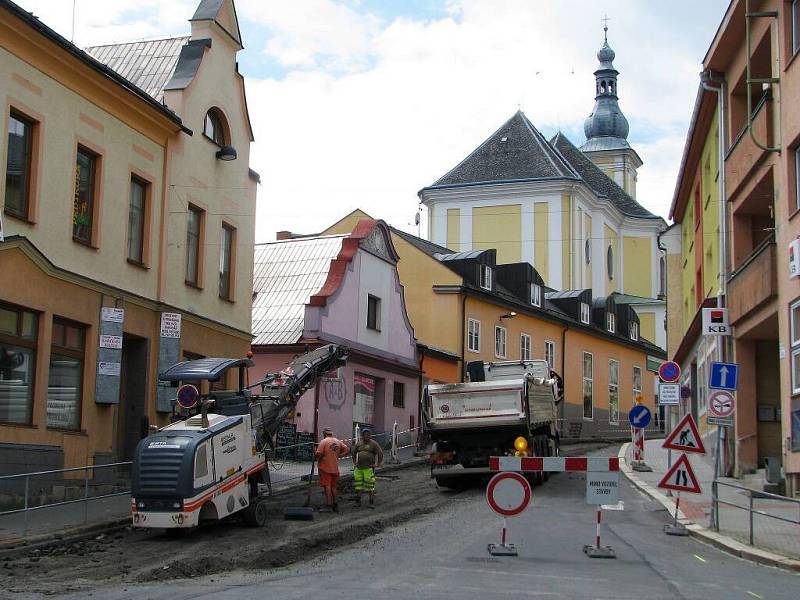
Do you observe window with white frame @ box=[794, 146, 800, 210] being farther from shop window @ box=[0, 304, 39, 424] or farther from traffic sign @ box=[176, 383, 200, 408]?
shop window @ box=[0, 304, 39, 424]

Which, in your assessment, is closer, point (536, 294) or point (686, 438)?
point (686, 438)

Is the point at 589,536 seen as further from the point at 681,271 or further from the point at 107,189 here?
the point at 681,271

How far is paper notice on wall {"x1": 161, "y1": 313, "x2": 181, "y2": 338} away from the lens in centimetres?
2377

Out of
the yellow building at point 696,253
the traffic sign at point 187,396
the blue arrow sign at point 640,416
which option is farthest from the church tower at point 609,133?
the traffic sign at point 187,396

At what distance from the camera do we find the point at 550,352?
5325 cm

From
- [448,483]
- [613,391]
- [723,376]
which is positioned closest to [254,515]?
[448,483]

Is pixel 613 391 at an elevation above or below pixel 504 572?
above

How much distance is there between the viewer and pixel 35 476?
17.9 metres

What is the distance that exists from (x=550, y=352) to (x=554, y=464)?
38015 mm

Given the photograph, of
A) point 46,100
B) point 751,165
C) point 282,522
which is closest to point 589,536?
point 282,522

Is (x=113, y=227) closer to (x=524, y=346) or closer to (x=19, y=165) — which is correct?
(x=19, y=165)

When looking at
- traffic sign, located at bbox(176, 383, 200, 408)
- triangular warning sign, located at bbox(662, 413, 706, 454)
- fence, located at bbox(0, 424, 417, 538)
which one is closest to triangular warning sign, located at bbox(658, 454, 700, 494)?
triangular warning sign, located at bbox(662, 413, 706, 454)

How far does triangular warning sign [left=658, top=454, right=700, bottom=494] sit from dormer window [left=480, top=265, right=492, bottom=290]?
97.3 ft

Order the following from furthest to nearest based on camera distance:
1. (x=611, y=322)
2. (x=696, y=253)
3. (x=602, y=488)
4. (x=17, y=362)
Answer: (x=611, y=322)
(x=696, y=253)
(x=17, y=362)
(x=602, y=488)
